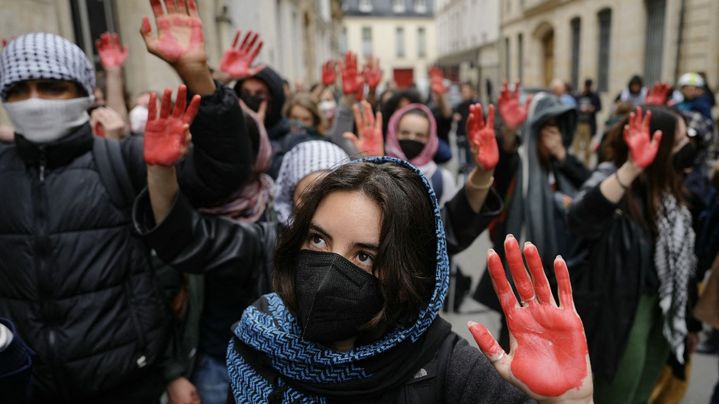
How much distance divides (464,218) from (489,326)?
227 centimetres

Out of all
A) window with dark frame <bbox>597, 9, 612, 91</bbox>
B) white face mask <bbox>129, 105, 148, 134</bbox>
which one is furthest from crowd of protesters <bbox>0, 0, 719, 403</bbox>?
window with dark frame <bbox>597, 9, 612, 91</bbox>

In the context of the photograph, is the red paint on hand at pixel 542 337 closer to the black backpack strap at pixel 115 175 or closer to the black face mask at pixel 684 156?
the black backpack strap at pixel 115 175

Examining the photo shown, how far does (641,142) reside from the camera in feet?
7.64

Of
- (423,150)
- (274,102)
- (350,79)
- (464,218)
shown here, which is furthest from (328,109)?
(464,218)

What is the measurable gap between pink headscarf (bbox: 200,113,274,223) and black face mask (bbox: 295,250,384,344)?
0.90 meters

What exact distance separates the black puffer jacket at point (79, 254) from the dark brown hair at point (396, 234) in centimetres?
61

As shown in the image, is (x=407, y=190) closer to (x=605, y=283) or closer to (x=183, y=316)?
(x=183, y=316)

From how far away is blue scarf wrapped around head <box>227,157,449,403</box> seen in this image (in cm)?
113

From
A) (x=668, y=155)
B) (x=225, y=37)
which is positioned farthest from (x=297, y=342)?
(x=225, y=37)

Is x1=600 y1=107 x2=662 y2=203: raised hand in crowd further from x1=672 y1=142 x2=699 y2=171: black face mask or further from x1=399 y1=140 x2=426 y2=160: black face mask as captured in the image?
x1=399 y1=140 x2=426 y2=160: black face mask

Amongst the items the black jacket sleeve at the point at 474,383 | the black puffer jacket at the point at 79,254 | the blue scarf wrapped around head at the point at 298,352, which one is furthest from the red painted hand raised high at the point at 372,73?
the black jacket sleeve at the point at 474,383

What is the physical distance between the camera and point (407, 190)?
3.95 feet

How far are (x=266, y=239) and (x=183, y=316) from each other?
48cm

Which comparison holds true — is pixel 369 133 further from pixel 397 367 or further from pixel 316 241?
pixel 397 367
